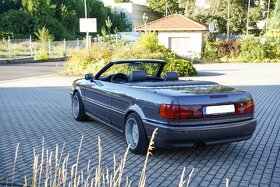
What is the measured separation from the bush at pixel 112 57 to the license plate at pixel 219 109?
13675 mm

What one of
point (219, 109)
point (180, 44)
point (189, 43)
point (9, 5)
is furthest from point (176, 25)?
point (9, 5)

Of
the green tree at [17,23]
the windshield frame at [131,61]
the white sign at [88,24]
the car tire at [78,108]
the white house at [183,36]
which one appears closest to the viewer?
the windshield frame at [131,61]

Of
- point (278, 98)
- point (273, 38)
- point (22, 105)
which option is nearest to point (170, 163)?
point (22, 105)

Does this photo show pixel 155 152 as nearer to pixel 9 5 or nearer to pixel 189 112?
pixel 189 112

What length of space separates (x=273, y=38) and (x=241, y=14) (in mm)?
20389

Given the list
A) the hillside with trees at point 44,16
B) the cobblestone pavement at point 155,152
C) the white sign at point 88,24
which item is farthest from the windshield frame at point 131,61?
the hillside with trees at point 44,16

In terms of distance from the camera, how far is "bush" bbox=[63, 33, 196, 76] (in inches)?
766

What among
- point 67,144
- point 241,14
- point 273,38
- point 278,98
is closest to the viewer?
point 67,144

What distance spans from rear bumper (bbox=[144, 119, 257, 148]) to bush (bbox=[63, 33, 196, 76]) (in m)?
13.7

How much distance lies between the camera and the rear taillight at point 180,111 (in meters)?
5.00

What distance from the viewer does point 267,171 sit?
4953 millimetres

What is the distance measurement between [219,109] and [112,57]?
48.9ft

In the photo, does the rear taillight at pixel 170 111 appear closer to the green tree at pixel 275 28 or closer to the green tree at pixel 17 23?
the green tree at pixel 275 28

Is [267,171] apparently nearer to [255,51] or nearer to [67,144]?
[67,144]
